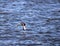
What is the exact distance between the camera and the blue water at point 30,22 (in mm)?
4148

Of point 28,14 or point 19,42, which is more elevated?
point 28,14

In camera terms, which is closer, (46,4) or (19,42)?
(19,42)

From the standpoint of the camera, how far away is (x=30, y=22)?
4312 millimetres

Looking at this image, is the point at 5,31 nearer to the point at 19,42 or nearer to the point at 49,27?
the point at 19,42

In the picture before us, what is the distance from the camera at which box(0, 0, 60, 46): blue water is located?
4148 millimetres

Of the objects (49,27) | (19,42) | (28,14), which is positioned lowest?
(19,42)

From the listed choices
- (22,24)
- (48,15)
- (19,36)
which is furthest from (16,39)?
(48,15)

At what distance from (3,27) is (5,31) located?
12 centimetres

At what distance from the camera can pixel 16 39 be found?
417 cm

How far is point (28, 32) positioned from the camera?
4.23 metres

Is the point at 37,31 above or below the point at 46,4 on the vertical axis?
below

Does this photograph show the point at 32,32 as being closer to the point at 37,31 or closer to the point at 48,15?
the point at 37,31

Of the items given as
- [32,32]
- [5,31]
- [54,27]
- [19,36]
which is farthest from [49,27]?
[5,31]

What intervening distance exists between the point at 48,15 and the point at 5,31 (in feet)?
3.57
